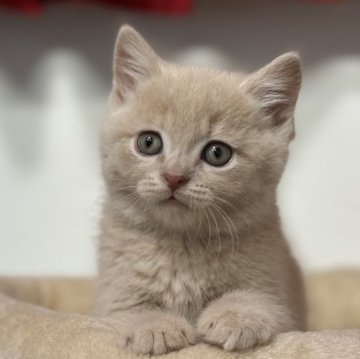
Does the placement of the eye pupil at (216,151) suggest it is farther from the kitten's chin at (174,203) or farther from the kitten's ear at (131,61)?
the kitten's ear at (131,61)

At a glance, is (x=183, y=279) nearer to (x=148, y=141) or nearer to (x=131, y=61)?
(x=148, y=141)

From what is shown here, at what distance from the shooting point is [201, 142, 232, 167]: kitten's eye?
3.64 feet

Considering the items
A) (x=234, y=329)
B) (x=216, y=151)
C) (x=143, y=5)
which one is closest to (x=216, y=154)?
(x=216, y=151)

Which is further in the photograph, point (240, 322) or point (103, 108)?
point (103, 108)

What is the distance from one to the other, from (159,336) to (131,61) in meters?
0.60

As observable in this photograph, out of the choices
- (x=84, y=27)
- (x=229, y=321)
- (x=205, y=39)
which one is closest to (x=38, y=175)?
(x=84, y=27)

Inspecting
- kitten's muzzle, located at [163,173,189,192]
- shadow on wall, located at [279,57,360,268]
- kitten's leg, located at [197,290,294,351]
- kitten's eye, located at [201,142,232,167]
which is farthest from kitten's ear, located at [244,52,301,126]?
shadow on wall, located at [279,57,360,268]

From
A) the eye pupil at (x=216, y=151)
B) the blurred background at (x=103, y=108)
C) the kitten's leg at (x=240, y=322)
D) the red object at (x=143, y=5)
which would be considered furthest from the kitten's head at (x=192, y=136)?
the blurred background at (x=103, y=108)

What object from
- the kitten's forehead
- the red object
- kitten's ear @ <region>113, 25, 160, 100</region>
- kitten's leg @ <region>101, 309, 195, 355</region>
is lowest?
kitten's leg @ <region>101, 309, 195, 355</region>

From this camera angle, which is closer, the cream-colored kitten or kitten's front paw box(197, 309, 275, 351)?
kitten's front paw box(197, 309, 275, 351)

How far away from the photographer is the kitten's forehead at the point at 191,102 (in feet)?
3.64

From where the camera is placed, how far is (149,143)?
1.14m

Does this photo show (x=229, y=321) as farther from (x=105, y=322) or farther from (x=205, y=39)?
(x=205, y=39)

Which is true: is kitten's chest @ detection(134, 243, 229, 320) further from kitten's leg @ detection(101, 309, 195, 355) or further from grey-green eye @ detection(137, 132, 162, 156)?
grey-green eye @ detection(137, 132, 162, 156)
